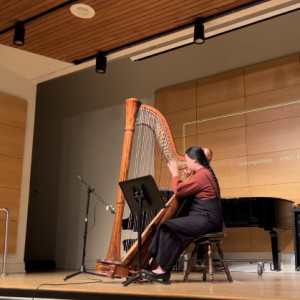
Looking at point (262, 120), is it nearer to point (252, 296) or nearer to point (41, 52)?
point (41, 52)

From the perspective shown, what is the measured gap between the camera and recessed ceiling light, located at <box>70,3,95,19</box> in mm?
5133

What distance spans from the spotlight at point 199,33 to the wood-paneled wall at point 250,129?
5.99ft

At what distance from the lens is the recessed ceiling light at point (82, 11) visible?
5133 mm

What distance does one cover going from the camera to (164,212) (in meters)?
3.88

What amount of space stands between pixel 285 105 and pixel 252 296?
14.7 feet

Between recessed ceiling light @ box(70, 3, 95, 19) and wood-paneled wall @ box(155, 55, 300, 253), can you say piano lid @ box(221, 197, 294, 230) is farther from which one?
recessed ceiling light @ box(70, 3, 95, 19)

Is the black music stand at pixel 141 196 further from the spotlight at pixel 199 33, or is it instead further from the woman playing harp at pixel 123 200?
the spotlight at pixel 199 33

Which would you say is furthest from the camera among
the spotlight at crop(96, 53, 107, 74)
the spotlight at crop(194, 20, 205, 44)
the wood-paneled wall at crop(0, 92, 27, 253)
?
the wood-paneled wall at crop(0, 92, 27, 253)

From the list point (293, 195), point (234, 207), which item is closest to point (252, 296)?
point (234, 207)

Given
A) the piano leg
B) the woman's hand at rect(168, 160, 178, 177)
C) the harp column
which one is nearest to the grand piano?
the piano leg

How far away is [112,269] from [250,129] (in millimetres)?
3922

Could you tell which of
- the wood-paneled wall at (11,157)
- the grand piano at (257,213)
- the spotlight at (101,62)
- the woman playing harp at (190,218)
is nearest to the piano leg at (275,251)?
the grand piano at (257,213)

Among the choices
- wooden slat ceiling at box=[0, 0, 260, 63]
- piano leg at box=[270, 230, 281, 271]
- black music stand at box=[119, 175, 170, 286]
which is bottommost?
piano leg at box=[270, 230, 281, 271]

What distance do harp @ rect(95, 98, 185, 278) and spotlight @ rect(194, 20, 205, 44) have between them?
5.63 ft
